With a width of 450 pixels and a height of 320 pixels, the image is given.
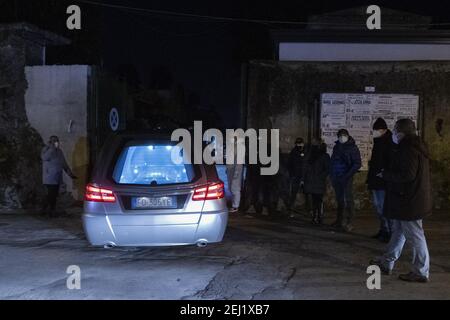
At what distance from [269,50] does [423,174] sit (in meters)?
21.0

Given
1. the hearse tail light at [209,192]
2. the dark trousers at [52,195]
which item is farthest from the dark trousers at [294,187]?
the dark trousers at [52,195]

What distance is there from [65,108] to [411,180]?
8870mm

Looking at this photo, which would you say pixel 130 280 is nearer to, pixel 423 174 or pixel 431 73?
pixel 423 174

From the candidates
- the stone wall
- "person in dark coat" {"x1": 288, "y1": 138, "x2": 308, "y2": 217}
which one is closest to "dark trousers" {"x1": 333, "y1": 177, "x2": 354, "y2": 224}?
"person in dark coat" {"x1": 288, "y1": 138, "x2": 308, "y2": 217}

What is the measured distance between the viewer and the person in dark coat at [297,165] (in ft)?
38.0

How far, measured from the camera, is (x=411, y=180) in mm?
6418

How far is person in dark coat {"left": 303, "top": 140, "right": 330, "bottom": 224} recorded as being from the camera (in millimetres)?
10531

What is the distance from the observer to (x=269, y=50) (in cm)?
2683

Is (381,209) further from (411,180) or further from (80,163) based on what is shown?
(80,163)

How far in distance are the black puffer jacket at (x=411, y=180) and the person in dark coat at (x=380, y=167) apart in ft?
6.77

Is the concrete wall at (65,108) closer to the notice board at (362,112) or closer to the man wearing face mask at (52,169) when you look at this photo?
the man wearing face mask at (52,169)

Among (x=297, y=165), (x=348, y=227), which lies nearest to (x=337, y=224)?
(x=348, y=227)

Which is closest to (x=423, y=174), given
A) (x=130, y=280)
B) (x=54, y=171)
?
(x=130, y=280)
